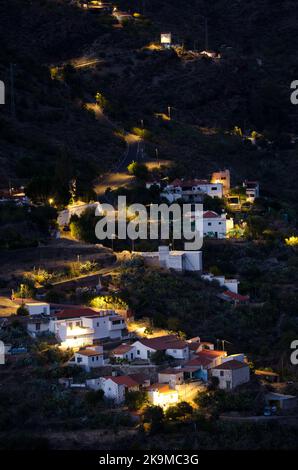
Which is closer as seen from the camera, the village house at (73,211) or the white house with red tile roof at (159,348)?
the white house with red tile roof at (159,348)

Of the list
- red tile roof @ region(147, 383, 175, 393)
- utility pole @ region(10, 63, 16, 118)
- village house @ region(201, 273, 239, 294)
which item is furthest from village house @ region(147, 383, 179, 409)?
utility pole @ region(10, 63, 16, 118)

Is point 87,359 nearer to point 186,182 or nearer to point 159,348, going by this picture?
point 159,348

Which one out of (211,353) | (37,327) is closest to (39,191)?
(37,327)

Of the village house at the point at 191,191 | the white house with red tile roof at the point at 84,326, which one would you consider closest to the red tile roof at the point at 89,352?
the white house with red tile roof at the point at 84,326

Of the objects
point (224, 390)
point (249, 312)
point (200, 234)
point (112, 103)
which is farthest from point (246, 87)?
point (224, 390)

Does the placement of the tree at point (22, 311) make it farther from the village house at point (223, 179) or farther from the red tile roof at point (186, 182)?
the village house at point (223, 179)

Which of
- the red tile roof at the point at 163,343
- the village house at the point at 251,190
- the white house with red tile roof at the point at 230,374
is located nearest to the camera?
the white house with red tile roof at the point at 230,374
